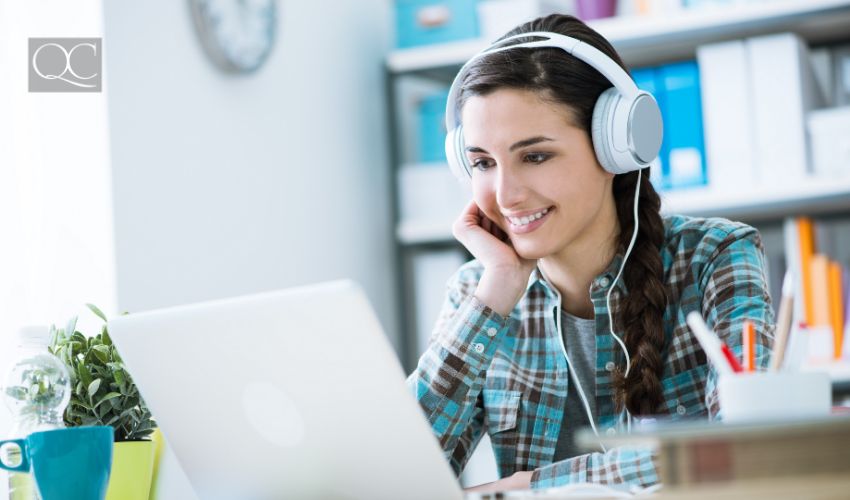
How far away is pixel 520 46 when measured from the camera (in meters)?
1.49

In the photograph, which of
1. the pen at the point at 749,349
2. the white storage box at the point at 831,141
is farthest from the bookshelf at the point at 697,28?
the pen at the point at 749,349

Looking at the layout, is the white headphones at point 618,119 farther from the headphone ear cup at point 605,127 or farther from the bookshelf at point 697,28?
the bookshelf at point 697,28

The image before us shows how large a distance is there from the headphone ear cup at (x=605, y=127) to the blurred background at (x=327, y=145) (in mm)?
731

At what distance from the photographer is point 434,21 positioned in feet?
9.64

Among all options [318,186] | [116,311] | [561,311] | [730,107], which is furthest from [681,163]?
[116,311]

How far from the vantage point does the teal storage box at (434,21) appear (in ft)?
9.45

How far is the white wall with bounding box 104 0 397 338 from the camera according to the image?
212cm

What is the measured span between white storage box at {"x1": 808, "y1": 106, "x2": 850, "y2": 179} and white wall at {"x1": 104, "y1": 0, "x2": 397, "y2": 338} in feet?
3.75

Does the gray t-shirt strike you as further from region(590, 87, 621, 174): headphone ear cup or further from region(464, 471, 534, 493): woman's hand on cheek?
region(464, 471, 534, 493): woman's hand on cheek

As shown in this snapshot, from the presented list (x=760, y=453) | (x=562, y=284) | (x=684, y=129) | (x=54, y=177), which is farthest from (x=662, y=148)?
(x=760, y=453)

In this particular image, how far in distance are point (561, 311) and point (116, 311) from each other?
2.79 ft

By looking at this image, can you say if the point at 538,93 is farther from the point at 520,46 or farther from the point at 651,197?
the point at 651,197

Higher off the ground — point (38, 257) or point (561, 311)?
point (38, 257)

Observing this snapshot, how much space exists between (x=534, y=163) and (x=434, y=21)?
1.51 m
